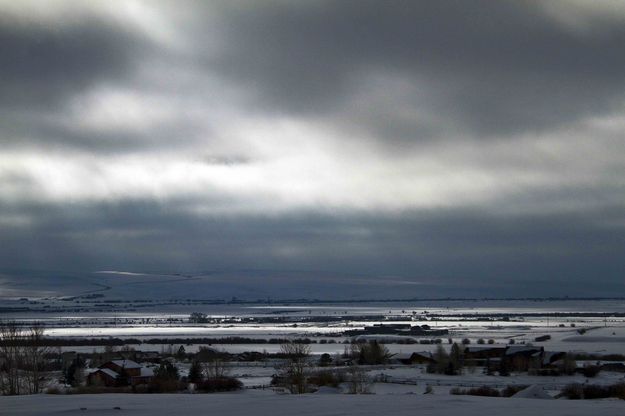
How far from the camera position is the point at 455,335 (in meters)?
57.9

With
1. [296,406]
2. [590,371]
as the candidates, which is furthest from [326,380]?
[296,406]

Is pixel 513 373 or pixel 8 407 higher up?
pixel 8 407

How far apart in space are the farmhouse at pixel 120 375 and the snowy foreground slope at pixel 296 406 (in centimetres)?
1644

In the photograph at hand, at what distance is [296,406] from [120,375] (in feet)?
63.7

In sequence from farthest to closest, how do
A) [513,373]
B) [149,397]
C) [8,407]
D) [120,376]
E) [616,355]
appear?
[616,355] → [513,373] → [120,376] → [149,397] → [8,407]

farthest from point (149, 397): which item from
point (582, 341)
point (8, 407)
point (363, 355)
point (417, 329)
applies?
point (417, 329)

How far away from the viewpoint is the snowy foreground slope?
8.29 m

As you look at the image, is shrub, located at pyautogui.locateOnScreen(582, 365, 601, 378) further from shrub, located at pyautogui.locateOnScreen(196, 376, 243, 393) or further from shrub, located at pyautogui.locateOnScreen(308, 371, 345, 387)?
shrub, located at pyautogui.locateOnScreen(196, 376, 243, 393)

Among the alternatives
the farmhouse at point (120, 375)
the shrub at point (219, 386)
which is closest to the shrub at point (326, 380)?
the shrub at point (219, 386)

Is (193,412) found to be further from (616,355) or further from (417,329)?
(417,329)

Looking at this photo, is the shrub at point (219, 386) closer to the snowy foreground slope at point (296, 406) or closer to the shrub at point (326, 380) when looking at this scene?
the shrub at point (326, 380)

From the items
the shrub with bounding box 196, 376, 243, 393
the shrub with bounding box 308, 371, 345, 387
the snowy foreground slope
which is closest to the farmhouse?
the shrub with bounding box 196, 376, 243, 393

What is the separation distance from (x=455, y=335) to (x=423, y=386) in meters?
34.6

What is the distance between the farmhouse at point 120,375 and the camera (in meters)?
26.2
